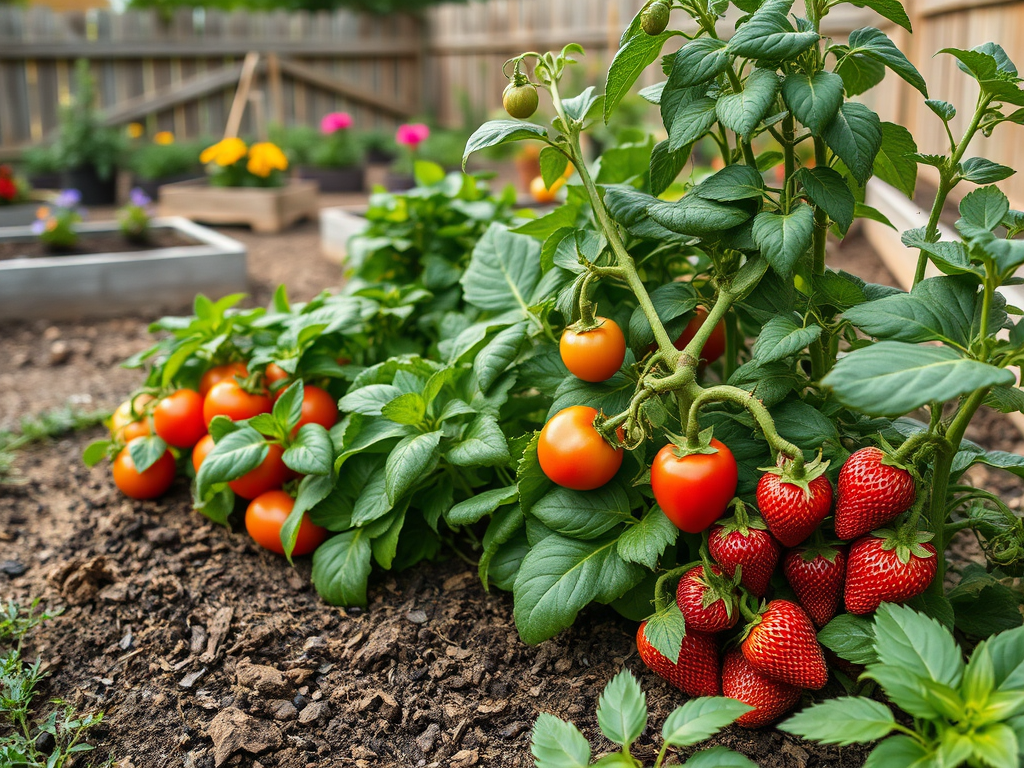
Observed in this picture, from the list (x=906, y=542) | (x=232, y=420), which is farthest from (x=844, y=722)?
(x=232, y=420)

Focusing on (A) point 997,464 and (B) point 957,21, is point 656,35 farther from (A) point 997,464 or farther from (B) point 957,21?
(B) point 957,21

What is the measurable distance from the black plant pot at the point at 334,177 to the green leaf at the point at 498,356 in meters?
6.46

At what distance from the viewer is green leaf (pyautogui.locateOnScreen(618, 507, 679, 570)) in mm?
1268

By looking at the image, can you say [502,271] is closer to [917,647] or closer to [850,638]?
[850,638]

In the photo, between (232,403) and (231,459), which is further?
(232,403)

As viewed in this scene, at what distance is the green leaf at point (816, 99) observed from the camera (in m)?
1.14

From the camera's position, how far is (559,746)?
1065 millimetres

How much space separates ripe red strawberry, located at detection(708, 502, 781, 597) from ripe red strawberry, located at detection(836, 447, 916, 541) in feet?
0.36

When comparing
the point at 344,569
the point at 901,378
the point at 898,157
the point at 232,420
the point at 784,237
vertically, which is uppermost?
the point at 898,157

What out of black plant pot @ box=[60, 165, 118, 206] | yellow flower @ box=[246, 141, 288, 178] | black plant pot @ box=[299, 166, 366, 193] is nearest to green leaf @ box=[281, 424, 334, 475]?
yellow flower @ box=[246, 141, 288, 178]

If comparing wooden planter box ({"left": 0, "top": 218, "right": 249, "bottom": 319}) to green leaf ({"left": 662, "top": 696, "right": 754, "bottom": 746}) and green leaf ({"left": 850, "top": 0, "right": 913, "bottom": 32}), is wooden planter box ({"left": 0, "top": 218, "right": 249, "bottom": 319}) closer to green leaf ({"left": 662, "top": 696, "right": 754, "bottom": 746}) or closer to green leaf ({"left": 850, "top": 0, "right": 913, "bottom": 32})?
green leaf ({"left": 850, "top": 0, "right": 913, "bottom": 32})

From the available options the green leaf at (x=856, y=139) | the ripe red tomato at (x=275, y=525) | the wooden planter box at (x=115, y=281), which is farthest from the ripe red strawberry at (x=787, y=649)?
the wooden planter box at (x=115, y=281)

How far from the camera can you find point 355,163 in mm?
7727

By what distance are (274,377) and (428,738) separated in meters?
0.99
